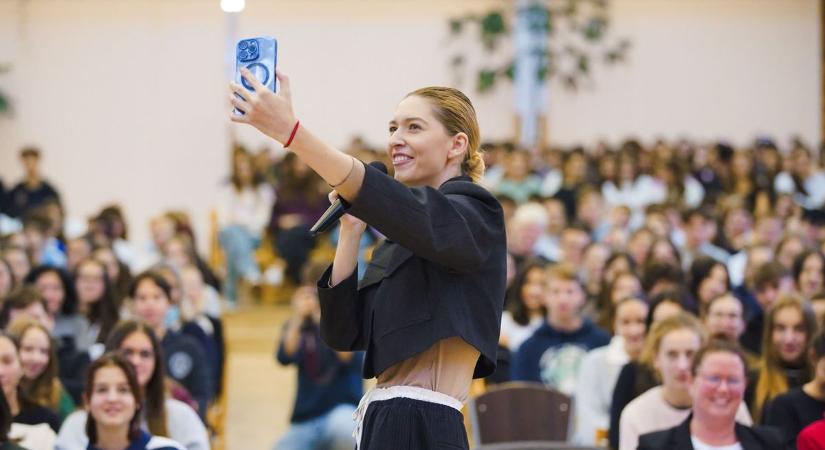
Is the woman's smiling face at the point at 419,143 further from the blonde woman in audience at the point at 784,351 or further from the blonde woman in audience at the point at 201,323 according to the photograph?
the blonde woman in audience at the point at 201,323

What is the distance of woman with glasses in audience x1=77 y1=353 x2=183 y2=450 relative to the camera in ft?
12.7

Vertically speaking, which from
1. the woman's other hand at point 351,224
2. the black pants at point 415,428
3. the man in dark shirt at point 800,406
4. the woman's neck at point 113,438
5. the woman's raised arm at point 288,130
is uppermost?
the woman's raised arm at point 288,130

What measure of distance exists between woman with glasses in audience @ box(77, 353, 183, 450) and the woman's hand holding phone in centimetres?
195

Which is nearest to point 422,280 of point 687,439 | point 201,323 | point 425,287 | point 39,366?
point 425,287

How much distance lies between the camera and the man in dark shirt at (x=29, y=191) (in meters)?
10.2

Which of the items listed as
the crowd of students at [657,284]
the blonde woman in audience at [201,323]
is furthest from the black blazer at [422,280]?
the blonde woman in audience at [201,323]

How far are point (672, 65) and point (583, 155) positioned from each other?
2962 mm

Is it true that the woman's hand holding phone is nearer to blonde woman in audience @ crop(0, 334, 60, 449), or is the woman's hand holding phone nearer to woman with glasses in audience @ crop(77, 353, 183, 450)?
woman with glasses in audience @ crop(77, 353, 183, 450)

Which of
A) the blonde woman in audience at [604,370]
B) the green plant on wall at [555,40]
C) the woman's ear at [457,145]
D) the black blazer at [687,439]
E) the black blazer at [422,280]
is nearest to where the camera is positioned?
the black blazer at [422,280]

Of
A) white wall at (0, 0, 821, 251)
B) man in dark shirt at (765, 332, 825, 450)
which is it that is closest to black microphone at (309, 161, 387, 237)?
man in dark shirt at (765, 332, 825, 450)

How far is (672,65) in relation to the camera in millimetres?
14422

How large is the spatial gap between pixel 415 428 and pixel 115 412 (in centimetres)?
173

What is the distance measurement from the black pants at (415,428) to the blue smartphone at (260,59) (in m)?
0.64

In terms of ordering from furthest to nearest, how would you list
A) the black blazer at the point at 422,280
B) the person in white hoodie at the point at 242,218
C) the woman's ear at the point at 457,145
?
the person in white hoodie at the point at 242,218 < the woman's ear at the point at 457,145 < the black blazer at the point at 422,280
